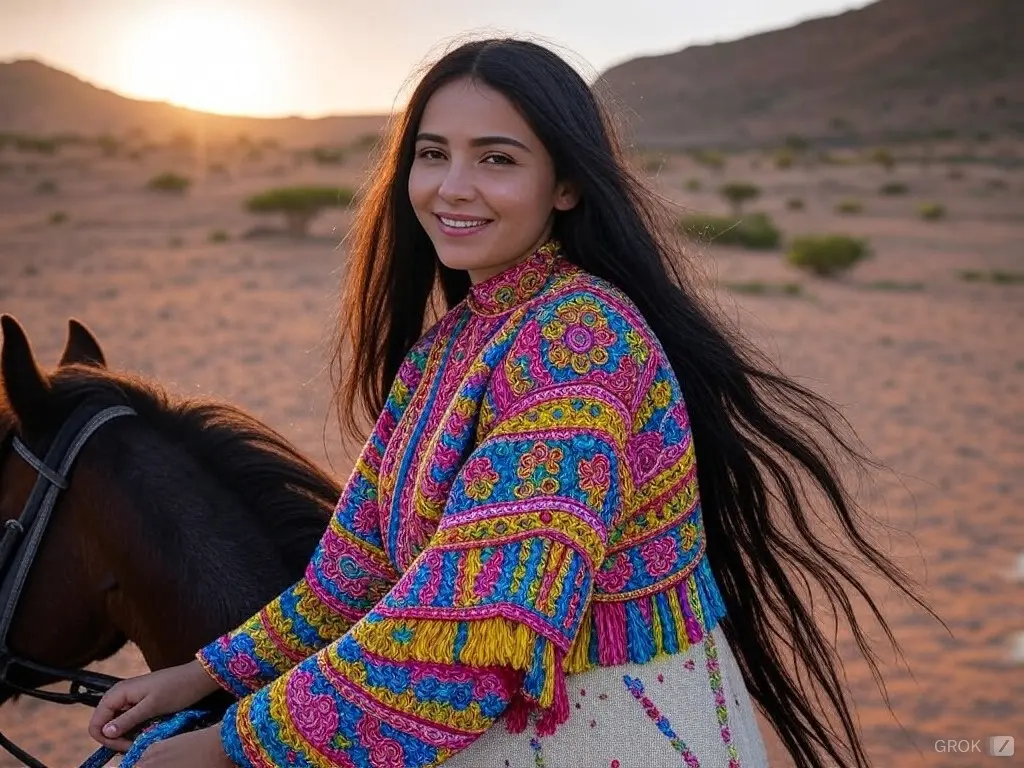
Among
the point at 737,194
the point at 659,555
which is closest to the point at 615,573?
the point at 659,555

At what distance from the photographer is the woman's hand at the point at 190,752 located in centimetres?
161

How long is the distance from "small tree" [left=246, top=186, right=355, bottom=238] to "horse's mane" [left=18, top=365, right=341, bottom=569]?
2284 cm

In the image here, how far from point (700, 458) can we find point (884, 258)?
73.8ft

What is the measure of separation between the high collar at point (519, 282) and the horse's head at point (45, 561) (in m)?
0.87

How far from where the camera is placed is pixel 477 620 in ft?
4.92

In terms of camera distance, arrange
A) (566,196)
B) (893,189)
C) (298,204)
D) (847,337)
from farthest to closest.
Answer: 1. (893,189)
2. (298,204)
3. (847,337)
4. (566,196)

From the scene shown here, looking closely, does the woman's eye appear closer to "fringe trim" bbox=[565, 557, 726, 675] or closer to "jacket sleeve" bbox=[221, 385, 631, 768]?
"jacket sleeve" bbox=[221, 385, 631, 768]

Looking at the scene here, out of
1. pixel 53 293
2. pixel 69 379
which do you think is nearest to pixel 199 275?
pixel 53 293

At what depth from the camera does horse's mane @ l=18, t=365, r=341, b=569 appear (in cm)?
216

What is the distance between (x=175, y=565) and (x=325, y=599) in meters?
0.32

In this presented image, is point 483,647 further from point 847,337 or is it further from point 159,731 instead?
point 847,337

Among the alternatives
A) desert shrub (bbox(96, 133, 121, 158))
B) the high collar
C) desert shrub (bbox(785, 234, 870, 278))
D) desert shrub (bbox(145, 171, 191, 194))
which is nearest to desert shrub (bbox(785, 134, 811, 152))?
desert shrub (bbox(96, 133, 121, 158))

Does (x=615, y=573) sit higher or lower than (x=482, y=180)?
lower

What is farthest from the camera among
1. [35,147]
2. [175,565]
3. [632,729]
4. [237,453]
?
[35,147]
